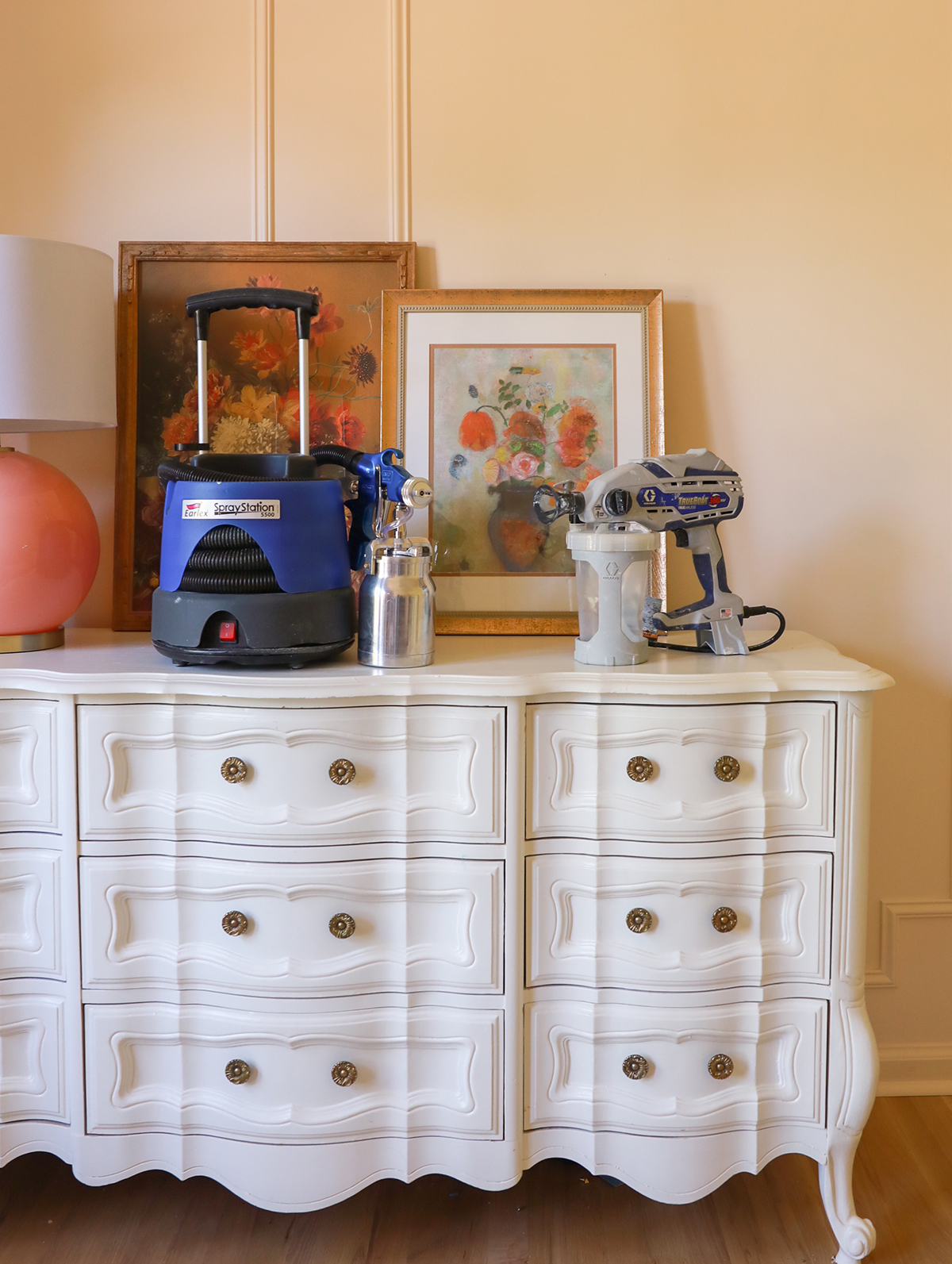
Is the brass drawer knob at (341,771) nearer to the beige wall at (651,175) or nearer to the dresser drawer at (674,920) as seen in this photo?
the dresser drawer at (674,920)

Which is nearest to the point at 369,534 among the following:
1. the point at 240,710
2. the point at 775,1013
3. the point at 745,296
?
the point at 240,710

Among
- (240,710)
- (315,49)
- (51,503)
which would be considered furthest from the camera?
(315,49)

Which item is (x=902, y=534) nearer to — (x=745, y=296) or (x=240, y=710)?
(x=745, y=296)

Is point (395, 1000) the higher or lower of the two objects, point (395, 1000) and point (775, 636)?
the lower

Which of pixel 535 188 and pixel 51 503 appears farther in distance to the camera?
pixel 535 188

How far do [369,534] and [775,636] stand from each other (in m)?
0.76

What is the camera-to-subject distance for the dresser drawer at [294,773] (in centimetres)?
145

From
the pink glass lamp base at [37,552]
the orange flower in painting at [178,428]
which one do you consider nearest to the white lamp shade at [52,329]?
the pink glass lamp base at [37,552]

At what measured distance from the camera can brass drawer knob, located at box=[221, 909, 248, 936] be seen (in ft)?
4.83

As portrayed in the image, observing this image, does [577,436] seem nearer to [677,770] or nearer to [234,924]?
[677,770]

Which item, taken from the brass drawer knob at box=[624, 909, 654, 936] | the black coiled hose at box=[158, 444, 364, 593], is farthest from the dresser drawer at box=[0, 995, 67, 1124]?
the brass drawer knob at box=[624, 909, 654, 936]

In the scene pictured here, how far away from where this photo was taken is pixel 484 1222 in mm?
1662

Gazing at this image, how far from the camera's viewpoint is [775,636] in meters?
1.68

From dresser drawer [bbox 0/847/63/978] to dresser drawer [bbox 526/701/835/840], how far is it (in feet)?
2.61
